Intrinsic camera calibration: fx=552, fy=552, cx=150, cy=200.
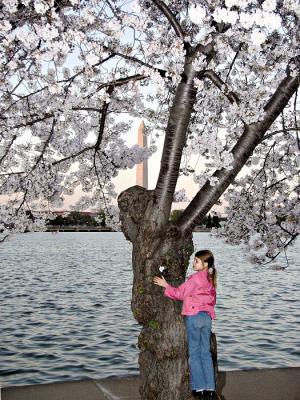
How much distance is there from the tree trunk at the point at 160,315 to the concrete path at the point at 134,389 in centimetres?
111

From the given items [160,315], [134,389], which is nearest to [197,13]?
[160,315]

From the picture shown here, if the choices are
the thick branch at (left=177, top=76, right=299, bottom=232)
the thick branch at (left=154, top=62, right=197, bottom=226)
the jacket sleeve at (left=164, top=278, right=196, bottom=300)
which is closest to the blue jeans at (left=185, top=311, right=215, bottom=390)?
the jacket sleeve at (left=164, top=278, right=196, bottom=300)

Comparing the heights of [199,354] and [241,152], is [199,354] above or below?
below

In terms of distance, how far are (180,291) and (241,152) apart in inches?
66.4

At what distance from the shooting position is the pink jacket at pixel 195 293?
5.93m

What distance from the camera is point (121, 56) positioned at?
6391 millimetres

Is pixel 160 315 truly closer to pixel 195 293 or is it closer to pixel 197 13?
pixel 195 293

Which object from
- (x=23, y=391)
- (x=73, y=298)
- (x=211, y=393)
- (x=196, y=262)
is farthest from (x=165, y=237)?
(x=73, y=298)

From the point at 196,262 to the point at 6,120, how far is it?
3695mm

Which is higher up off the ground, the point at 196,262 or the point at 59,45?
the point at 59,45

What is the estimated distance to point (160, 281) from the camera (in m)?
5.93

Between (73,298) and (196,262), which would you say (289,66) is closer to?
(196,262)

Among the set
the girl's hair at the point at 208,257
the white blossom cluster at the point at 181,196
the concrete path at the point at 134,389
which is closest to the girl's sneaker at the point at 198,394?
the concrete path at the point at 134,389

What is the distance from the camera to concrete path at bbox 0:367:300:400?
7121 mm
